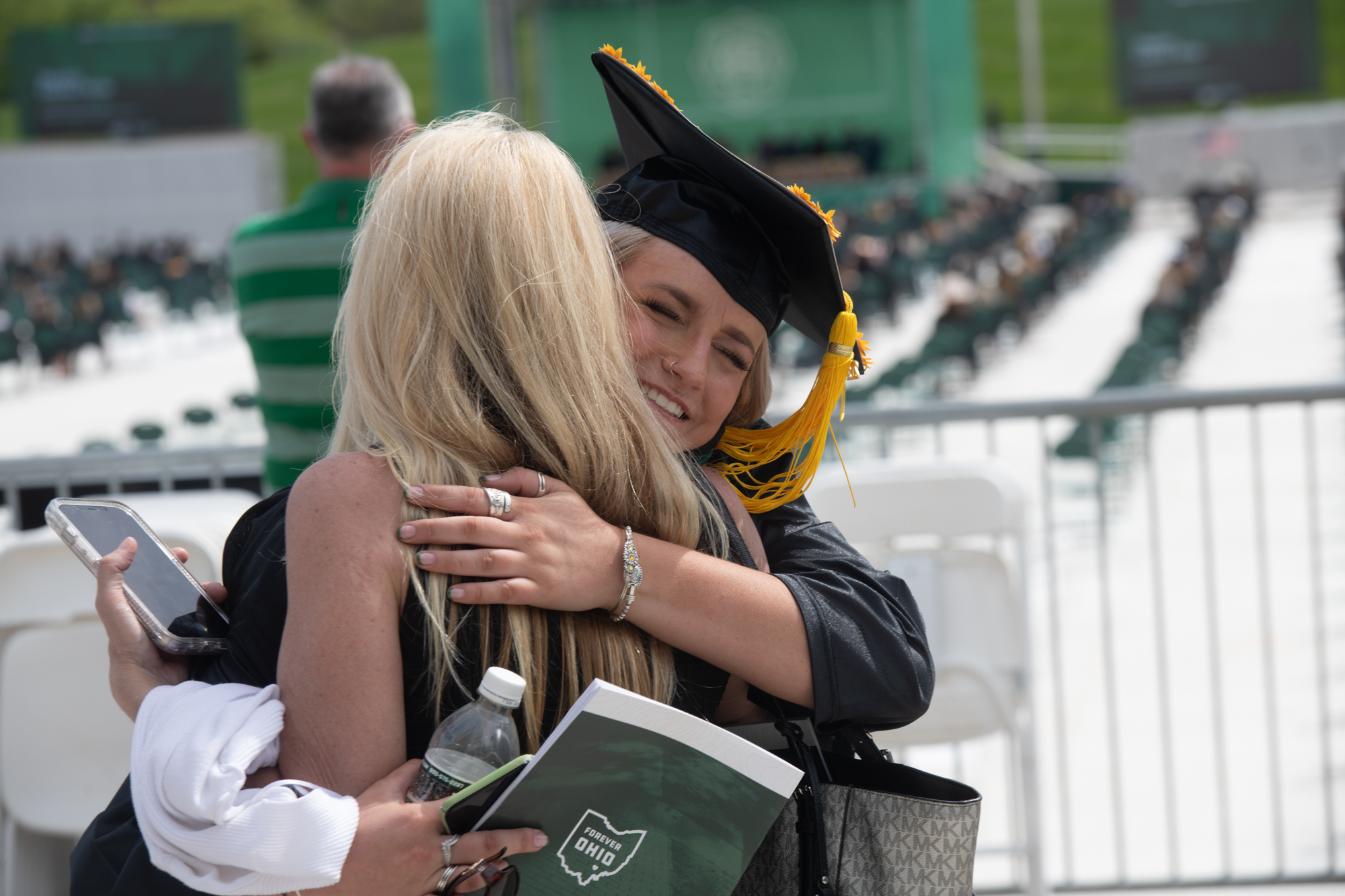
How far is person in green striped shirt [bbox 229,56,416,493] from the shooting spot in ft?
8.86

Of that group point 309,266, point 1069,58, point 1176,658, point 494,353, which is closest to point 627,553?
point 494,353

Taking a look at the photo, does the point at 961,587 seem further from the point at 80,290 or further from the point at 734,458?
the point at 80,290

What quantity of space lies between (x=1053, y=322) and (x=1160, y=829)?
14.9 metres

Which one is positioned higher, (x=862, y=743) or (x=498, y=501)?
(x=498, y=501)

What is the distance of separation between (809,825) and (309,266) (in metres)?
1.87

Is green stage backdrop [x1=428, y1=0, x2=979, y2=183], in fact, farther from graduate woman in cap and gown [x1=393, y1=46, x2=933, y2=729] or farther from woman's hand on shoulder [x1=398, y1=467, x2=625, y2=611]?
woman's hand on shoulder [x1=398, y1=467, x2=625, y2=611]

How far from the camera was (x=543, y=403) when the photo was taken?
3.70 feet

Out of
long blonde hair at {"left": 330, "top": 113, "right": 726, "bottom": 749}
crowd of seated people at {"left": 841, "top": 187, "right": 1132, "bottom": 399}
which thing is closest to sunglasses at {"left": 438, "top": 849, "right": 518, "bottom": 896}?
long blonde hair at {"left": 330, "top": 113, "right": 726, "bottom": 749}

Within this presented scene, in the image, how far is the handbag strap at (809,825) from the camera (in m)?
1.26

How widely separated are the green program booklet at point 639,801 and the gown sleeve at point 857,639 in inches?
6.5

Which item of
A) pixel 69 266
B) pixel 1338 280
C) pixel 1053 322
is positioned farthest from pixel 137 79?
pixel 1338 280

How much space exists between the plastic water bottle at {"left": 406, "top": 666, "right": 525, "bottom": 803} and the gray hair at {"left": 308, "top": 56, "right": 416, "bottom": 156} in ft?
6.40

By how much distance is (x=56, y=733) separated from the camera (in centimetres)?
223

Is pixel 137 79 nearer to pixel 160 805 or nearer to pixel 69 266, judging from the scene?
pixel 69 266
